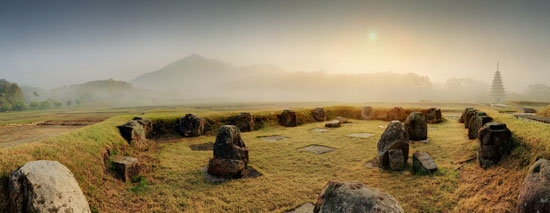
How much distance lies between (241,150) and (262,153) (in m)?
3.38

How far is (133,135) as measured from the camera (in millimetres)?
15797

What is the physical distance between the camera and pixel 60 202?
6.98 metres

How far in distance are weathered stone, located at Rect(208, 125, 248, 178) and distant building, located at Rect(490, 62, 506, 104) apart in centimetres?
12607

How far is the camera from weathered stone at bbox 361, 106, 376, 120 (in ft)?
100

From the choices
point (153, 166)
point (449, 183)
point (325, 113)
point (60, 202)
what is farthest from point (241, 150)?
point (325, 113)

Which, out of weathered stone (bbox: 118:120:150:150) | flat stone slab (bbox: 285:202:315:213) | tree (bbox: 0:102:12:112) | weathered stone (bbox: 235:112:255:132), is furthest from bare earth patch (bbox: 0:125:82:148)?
tree (bbox: 0:102:12:112)

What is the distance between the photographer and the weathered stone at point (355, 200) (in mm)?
4602

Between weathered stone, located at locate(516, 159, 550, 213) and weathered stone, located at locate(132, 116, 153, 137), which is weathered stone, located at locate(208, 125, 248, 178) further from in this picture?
weathered stone, located at locate(132, 116, 153, 137)

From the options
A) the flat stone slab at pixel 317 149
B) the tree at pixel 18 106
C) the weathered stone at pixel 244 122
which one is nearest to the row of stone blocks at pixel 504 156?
the flat stone slab at pixel 317 149

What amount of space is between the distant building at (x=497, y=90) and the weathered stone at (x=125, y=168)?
129434mm

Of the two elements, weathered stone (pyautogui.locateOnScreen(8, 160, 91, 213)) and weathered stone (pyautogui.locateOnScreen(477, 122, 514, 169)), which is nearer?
weathered stone (pyautogui.locateOnScreen(8, 160, 91, 213))

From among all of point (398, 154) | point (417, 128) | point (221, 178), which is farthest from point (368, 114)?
point (221, 178)

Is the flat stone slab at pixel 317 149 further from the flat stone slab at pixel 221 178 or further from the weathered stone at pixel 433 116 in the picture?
the weathered stone at pixel 433 116

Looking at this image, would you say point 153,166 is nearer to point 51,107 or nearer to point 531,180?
point 531,180
